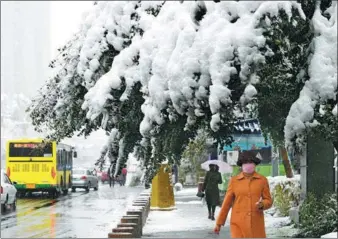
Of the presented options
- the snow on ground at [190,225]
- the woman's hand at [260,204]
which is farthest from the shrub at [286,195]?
the woman's hand at [260,204]

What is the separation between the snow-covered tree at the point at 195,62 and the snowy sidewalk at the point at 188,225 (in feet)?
17.4

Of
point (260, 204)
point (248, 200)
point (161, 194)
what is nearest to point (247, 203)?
point (248, 200)

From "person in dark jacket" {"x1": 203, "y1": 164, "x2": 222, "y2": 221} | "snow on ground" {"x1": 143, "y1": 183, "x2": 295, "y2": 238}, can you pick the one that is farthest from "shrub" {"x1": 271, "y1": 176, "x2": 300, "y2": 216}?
"person in dark jacket" {"x1": 203, "y1": 164, "x2": 222, "y2": 221}

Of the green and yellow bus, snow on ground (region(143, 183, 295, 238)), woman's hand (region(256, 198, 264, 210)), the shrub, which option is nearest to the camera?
woman's hand (region(256, 198, 264, 210))

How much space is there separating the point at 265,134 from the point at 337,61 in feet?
17.9

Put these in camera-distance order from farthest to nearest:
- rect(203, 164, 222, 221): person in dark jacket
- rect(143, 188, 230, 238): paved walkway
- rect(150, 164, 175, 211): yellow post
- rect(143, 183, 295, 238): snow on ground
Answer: rect(150, 164, 175, 211): yellow post
rect(203, 164, 222, 221): person in dark jacket
rect(143, 188, 230, 238): paved walkway
rect(143, 183, 295, 238): snow on ground

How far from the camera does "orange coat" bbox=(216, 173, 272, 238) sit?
8.99 meters

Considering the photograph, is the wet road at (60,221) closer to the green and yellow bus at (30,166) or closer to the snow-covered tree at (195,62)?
the green and yellow bus at (30,166)

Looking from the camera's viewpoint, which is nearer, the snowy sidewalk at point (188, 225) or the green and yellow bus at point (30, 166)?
the snowy sidewalk at point (188, 225)

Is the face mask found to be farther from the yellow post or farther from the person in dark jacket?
the yellow post

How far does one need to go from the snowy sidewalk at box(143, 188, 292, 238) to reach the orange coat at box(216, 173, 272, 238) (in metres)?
5.83

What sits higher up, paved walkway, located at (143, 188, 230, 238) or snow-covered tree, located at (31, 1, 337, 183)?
snow-covered tree, located at (31, 1, 337, 183)

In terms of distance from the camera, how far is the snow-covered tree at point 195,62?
8.58 meters

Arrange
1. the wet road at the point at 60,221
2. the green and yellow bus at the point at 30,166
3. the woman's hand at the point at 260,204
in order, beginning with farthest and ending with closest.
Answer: the green and yellow bus at the point at 30,166
the wet road at the point at 60,221
the woman's hand at the point at 260,204
